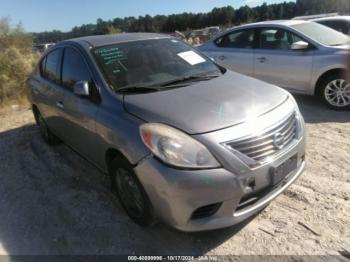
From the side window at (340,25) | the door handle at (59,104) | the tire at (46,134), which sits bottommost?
the tire at (46,134)

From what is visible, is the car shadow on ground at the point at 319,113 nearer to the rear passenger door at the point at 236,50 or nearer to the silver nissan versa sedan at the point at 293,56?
the silver nissan versa sedan at the point at 293,56

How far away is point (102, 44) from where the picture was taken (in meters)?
3.85

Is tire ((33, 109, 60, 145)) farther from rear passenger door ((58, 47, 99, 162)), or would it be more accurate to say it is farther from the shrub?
the shrub

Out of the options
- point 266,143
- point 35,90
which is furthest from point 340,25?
point 266,143

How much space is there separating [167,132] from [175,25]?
6289 centimetres

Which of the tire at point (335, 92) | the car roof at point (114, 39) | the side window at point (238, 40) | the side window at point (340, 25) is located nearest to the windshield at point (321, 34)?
the tire at point (335, 92)

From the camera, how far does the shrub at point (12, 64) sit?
29.5 ft

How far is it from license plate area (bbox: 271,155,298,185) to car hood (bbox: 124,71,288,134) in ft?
1.48

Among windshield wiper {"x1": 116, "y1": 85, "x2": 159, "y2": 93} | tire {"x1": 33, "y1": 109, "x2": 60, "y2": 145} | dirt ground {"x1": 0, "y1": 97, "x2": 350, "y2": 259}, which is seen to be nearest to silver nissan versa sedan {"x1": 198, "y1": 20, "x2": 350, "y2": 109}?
dirt ground {"x1": 0, "y1": 97, "x2": 350, "y2": 259}

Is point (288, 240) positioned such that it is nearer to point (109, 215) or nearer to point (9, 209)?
point (109, 215)

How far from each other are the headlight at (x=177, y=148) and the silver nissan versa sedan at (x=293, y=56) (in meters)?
3.85

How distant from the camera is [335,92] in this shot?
582cm

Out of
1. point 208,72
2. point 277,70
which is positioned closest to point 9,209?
point 208,72

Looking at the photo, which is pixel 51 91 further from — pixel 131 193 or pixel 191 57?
pixel 131 193
